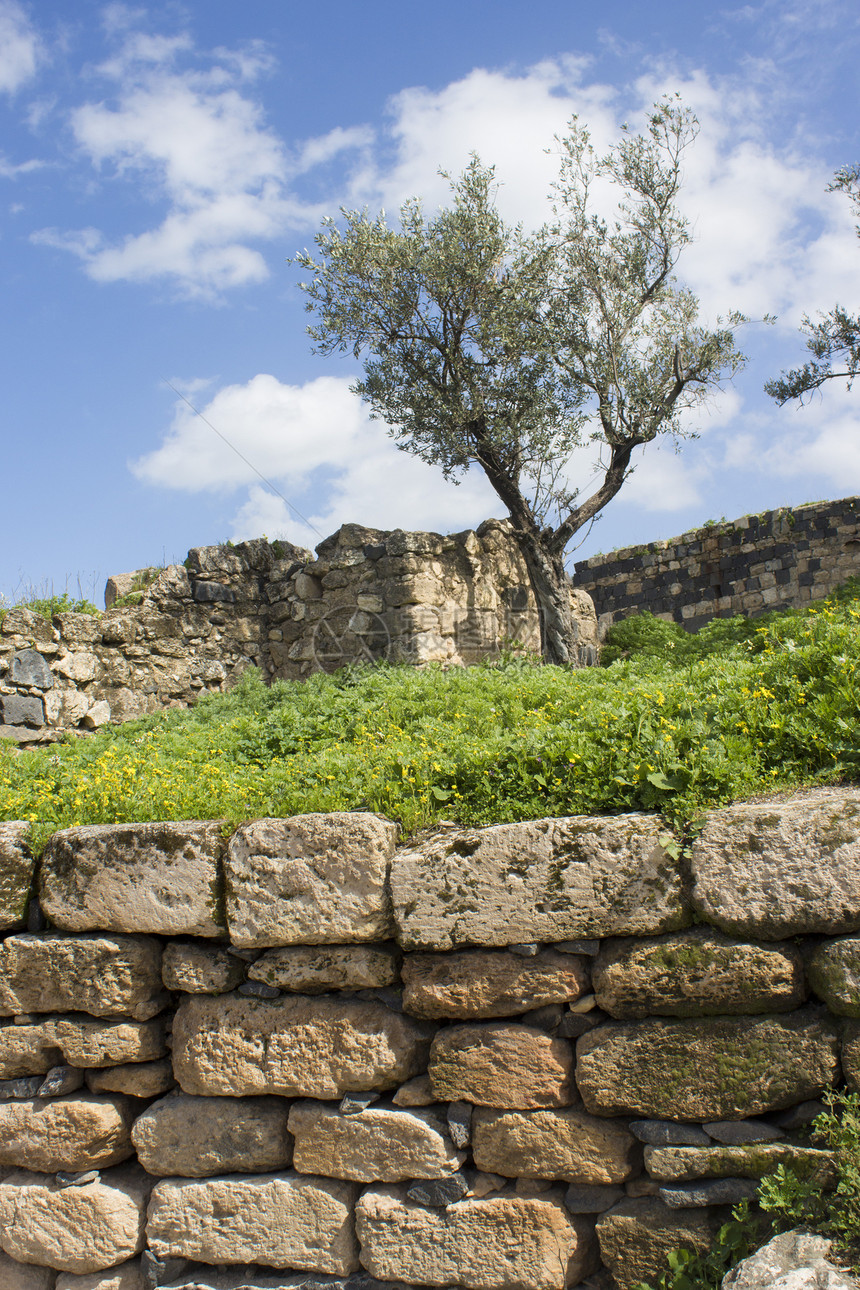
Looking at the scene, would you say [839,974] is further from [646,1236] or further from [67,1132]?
[67,1132]

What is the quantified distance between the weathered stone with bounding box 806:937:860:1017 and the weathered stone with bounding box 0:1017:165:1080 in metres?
2.91

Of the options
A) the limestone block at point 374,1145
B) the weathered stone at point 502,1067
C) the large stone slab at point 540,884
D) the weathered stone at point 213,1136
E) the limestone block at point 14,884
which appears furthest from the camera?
the limestone block at point 14,884

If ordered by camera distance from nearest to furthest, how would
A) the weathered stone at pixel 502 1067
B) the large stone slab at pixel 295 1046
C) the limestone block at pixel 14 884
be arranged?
the weathered stone at pixel 502 1067
the large stone slab at pixel 295 1046
the limestone block at pixel 14 884

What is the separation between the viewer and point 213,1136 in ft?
13.1

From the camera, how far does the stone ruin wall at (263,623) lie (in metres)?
8.76

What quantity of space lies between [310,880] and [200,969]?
→ 0.74 metres

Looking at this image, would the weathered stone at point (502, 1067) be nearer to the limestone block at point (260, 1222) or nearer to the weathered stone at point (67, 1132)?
the limestone block at point (260, 1222)

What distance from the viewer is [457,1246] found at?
3541 mm

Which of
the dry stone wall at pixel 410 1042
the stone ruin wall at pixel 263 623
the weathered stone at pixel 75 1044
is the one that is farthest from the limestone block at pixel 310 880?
the stone ruin wall at pixel 263 623

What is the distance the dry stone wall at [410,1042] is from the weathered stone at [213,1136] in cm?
1

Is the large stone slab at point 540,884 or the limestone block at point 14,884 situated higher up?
the limestone block at point 14,884

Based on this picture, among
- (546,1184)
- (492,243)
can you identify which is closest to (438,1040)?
(546,1184)

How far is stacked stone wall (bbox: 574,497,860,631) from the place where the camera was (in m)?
16.7

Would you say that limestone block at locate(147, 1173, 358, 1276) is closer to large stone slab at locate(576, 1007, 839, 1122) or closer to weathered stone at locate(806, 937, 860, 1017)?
large stone slab at locate(576, 1007, 839, 1122)
